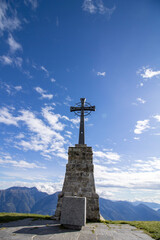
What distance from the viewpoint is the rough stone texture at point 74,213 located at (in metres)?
6.16

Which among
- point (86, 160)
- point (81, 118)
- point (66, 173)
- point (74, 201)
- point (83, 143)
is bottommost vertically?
point (74, 201)

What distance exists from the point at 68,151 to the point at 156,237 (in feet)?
26.7

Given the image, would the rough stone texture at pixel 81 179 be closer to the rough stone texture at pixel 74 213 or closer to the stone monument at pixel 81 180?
the stone monument at pixel 81 180

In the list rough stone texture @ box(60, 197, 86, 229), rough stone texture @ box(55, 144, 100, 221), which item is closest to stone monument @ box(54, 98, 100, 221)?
rough stone texture @ box(55, 144, 100, 221)

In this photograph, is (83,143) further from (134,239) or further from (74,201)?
(134,239)

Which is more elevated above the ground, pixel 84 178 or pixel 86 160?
pixel 86 160

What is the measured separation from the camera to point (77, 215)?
624 cm

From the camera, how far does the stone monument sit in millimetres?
9716

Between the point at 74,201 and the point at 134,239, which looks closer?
the point at 134,239

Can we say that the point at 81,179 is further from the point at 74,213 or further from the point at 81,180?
the point at 74,213

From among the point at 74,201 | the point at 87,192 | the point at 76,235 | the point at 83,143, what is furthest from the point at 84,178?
the point at 76,235

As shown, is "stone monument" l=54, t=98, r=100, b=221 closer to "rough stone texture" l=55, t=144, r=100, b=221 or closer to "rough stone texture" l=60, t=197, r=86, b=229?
"rough stone texture" l=55, t=144, r=100, b=221

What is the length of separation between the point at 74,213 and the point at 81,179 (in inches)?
190

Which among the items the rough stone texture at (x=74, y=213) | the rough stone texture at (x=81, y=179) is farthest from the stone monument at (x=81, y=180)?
the rough stone texture at (x=74, y=213)
